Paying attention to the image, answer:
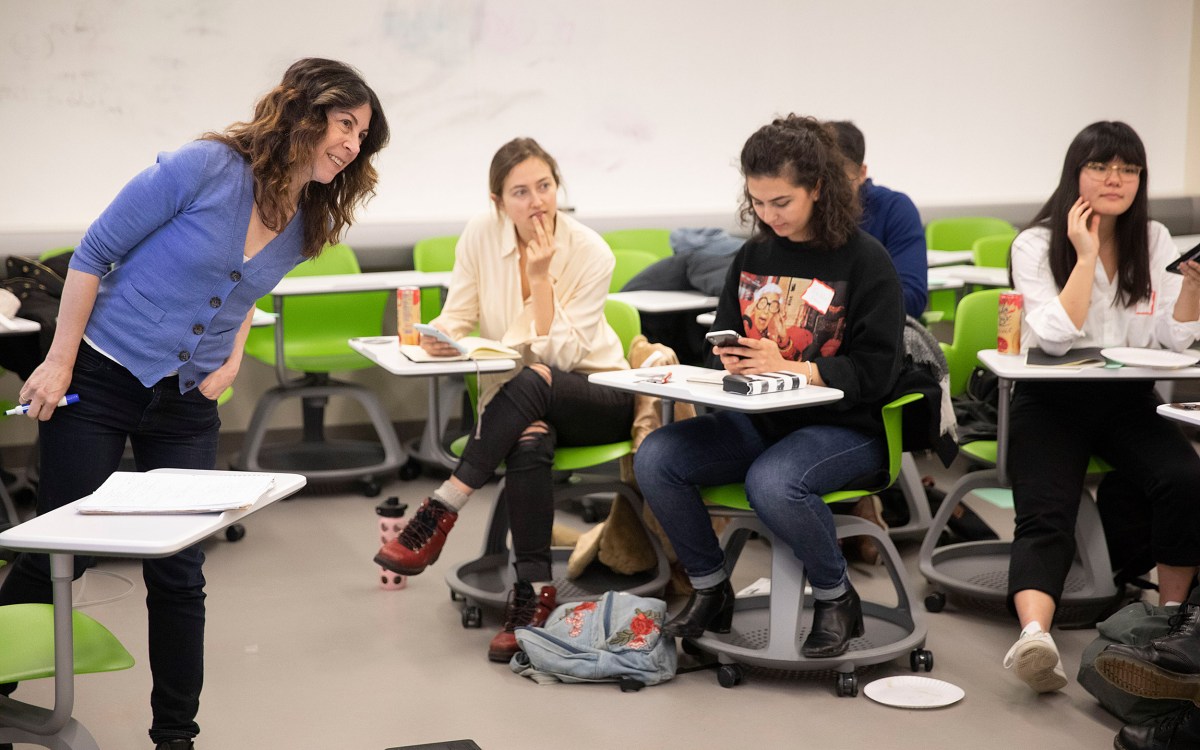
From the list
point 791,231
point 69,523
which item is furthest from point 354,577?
point 69,523

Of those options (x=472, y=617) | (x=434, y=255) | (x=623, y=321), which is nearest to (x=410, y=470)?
(x=434, y=255)

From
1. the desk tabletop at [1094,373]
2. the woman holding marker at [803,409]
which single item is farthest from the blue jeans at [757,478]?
the desk tabletop at [1094,373]

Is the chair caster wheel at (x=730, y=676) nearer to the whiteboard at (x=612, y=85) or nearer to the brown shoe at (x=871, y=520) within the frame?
the brown shoe at (x=871, y=520)

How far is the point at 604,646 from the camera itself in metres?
3.22

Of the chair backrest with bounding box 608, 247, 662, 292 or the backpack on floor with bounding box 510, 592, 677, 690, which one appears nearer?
the backpack on floor with bounding box 510, 592, 677, 690

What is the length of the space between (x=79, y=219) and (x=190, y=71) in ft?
2.69

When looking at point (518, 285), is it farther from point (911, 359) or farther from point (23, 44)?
point (23, 44)

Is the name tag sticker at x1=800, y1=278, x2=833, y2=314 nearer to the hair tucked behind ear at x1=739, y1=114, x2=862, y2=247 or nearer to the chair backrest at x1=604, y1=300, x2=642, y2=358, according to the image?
the hair tucked behind ear at x1=739, y1=114, x2=862, y2=247

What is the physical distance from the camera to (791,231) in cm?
324

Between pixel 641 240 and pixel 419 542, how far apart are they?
9.56 ft

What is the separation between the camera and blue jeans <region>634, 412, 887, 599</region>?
3041 millimetres

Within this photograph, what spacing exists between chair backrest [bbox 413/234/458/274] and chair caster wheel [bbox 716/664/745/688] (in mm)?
2929

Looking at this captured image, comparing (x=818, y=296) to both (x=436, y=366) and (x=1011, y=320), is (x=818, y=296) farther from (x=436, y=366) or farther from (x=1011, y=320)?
(x=436, y=366)

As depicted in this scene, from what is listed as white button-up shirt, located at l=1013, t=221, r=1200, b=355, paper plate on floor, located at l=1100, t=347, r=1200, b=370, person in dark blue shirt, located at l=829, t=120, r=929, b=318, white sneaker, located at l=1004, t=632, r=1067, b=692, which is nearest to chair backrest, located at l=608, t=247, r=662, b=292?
person in dark blue shirt, located at l=829, t=120, r=929, b=318
